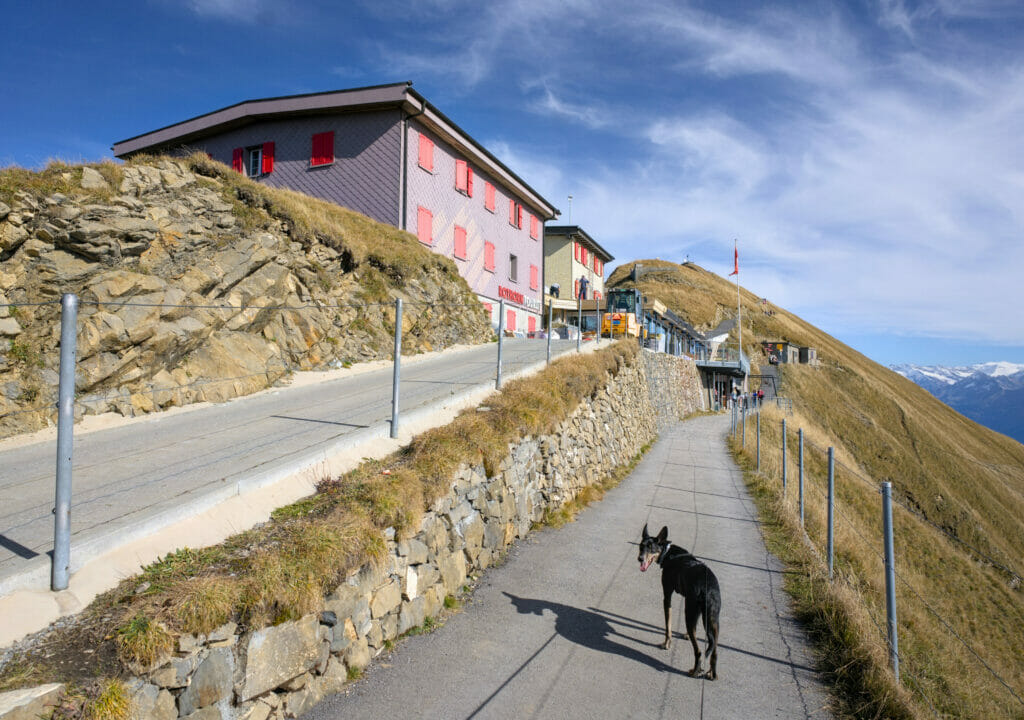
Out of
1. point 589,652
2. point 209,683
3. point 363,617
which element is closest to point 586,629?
point 589,652

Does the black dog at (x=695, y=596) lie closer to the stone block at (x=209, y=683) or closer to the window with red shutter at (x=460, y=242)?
the stone block at (x=209, y=683)

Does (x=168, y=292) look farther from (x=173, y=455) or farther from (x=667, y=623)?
(x=667, y=623)

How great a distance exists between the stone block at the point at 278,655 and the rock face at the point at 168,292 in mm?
3589

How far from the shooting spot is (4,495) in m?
5.55

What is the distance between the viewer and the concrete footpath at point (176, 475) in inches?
156

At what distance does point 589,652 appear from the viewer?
17.4 feet

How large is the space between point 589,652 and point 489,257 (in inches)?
924

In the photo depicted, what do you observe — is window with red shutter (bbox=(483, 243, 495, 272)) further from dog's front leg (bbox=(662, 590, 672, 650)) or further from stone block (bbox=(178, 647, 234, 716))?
stone block (bbox=(178, 647, 234, 716))

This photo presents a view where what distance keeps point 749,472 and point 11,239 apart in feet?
53.5

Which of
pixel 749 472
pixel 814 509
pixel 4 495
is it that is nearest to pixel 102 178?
pixel 4 495

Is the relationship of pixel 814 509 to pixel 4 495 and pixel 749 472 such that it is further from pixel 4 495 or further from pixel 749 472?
pixel 4 495

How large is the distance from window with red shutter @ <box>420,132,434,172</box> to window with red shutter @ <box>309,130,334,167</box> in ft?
11.1

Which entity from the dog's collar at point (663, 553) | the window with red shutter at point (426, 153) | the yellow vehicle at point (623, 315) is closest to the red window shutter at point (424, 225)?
the window with red shutter at point (426, 153)

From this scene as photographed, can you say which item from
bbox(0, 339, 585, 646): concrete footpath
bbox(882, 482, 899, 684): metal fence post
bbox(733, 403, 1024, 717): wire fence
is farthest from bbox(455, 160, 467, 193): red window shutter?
bbox(882, 482, 899, 684): metal fence post
